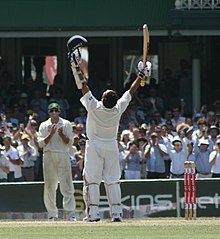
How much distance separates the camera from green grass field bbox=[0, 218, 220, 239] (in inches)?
491

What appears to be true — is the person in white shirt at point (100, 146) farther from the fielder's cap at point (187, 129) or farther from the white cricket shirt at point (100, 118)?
the fielder's cap at point (187, 129)

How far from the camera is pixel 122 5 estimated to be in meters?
28.1

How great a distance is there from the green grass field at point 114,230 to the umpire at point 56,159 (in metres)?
2.88

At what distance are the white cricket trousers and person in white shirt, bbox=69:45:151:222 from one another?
2576 millimetres

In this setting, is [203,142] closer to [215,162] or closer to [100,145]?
[215,162]

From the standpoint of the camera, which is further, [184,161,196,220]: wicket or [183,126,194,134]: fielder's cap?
[183,126,194,134]: fielder's cap

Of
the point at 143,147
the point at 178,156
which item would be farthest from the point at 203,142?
the point at 143,147

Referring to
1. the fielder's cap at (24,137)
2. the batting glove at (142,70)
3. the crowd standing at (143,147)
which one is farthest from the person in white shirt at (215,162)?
the batting glove at (142,70)

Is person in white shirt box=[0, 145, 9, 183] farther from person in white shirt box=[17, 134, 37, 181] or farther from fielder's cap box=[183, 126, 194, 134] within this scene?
fielder's cap box=[183, 126, 194, 134]

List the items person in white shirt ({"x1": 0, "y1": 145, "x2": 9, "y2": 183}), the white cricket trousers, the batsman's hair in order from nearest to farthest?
the batsman's hair < the white cricket trousers < person in white shirt ({"x1": 0, "y1": 145, "x2": 9, "y2": 183})

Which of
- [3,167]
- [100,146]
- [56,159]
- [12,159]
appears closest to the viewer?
[100,146]

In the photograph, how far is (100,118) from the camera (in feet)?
48.2

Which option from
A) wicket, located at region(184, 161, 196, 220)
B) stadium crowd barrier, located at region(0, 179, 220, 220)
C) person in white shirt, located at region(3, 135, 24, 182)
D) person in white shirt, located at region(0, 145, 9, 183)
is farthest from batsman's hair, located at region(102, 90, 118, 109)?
person in white shirt, located at region(3, 135, 24, 182)

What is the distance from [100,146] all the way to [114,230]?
1.89 metres
